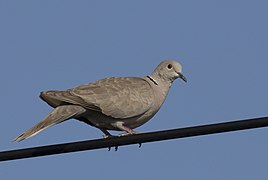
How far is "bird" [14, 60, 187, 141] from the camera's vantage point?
31.6ft

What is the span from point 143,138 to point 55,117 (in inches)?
94.7

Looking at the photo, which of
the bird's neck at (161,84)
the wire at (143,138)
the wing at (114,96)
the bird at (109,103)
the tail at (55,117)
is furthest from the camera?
the bird's neck at (161,84)

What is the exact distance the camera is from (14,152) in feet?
22.2

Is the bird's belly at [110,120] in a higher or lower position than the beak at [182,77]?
lower

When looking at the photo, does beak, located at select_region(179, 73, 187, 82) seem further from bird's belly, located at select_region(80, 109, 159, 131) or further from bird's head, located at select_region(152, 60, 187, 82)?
bird's belly, located at select_region(80, 109, 159, 131)

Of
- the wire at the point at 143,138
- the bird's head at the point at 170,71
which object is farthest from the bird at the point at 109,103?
the wire at the point at 143,138

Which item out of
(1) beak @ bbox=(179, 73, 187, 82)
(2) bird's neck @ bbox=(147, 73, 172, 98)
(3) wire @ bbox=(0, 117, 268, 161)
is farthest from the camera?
(1) beak @ bbox=(179, 73, 187, 82)

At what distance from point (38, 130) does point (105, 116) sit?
151cm

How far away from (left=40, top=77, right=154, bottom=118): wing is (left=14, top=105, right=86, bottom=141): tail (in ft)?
0.29

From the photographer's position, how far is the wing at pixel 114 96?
9844 mm

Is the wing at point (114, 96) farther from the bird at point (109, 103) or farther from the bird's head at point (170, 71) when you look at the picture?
the bird's head at point (170, 71)

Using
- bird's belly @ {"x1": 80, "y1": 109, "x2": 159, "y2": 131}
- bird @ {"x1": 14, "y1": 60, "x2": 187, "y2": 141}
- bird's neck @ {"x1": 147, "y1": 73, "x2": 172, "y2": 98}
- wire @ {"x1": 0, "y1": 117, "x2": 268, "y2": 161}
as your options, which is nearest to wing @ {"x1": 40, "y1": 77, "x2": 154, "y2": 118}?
bird @ {"x1": 14, "y1": 60, "x2": 187, "y2": 141}

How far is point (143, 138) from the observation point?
7.25 meters

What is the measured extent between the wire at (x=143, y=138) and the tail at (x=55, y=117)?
5.60 feet
